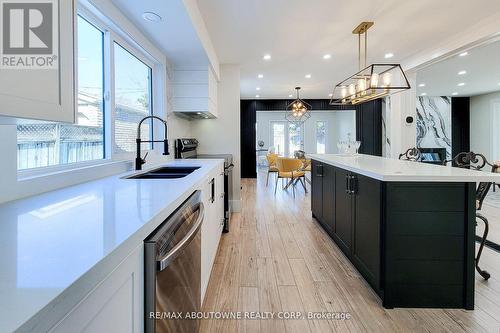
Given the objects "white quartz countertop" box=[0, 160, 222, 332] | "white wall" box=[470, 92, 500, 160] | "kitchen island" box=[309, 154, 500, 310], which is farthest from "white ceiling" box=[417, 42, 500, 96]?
"white quartz countertop" box=[0, 160, 222, 332]

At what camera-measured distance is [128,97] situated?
2.56 meters

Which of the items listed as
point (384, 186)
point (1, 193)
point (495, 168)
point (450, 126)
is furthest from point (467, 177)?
point (450, 126)

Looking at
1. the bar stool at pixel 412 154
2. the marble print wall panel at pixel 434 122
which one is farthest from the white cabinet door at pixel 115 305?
the marble print wall panel at pixel 434 122

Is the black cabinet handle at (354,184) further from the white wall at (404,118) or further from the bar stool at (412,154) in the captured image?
the white wall at (404,118)

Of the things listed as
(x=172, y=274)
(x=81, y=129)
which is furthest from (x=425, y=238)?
(x=81, y=129)

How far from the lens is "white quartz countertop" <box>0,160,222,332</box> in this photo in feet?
1.39

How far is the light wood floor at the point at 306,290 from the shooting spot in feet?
5.73

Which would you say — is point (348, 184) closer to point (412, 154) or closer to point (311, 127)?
point (412, 154)

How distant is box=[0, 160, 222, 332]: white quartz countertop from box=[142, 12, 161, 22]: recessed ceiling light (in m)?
1.61

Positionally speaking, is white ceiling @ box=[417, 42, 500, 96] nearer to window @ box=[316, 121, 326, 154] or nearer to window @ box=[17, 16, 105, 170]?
window @ box=[316, 121, 326, 154]

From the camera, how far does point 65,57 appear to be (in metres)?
0.91

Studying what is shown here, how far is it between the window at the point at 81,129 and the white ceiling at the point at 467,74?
4873mm

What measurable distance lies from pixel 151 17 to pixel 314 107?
7985mm

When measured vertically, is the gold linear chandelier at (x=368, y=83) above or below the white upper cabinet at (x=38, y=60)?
above
